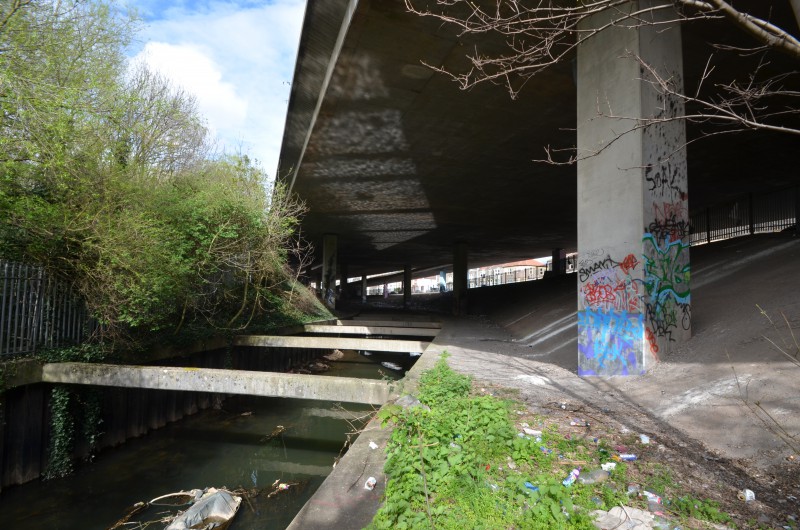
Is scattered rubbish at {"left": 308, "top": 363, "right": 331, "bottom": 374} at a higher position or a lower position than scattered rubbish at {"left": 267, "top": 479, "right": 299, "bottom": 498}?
higher

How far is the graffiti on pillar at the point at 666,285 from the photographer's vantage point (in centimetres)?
649

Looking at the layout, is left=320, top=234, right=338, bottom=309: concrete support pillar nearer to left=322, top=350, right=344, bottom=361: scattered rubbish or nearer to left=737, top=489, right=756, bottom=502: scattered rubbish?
left=322, top=350, right=344, bottom=361: scattered rubbish

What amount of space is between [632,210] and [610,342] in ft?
6.83

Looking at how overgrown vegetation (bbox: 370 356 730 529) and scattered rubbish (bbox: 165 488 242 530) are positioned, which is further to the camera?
scattered rubbish (bbox: 165 488 242 530)

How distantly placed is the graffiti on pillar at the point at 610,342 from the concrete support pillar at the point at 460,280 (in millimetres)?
23618

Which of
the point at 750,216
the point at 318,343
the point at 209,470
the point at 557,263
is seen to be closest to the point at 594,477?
the point at 209,470

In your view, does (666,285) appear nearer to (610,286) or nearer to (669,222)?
(610,286)

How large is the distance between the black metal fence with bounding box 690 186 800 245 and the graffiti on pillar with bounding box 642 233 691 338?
46.3ft

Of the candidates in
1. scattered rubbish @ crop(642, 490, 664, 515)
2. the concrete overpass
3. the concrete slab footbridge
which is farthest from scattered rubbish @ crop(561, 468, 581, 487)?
the concrete slab footbridge

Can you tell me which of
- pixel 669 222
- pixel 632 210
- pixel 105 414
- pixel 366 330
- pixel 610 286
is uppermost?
pixel 632 210

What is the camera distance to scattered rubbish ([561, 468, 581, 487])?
10.3ft

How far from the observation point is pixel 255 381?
24.3 ft

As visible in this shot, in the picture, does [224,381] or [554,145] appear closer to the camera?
[224,381]

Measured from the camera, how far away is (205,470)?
307 inches
